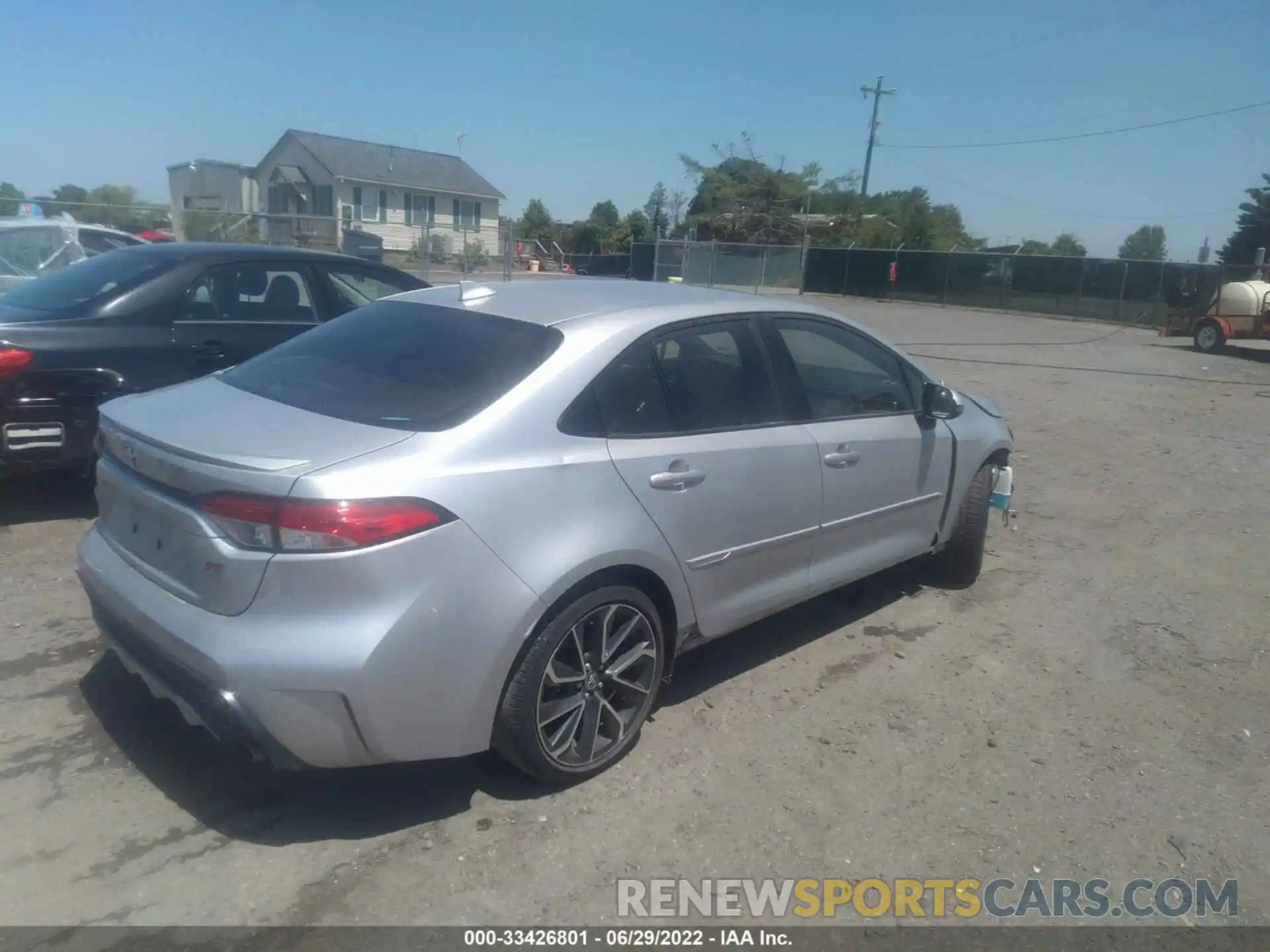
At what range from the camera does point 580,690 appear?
340cm

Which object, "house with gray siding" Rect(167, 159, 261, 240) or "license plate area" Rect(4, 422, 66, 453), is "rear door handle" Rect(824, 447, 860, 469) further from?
"house with gray siding" Rect(167, 159, 261, 240)

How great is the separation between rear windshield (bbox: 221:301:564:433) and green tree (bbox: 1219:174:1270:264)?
55.4 meters

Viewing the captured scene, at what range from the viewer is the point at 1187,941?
2922 millimetres

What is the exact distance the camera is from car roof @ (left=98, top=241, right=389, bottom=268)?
628cm

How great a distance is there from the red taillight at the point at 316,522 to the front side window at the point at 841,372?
2.07m

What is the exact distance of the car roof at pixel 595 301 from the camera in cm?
386

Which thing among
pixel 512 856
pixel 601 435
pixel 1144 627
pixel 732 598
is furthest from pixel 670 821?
pixel 1144 627

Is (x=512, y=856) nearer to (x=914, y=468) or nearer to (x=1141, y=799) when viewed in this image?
(x=1141, y=799)

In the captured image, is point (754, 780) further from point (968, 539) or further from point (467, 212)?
point (467, 212)

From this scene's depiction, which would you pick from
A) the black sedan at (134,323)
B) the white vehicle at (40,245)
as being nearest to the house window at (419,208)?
the white vehicle at (40,245)

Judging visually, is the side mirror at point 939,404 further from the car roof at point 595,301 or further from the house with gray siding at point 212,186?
the house with gray siding at point 212,186

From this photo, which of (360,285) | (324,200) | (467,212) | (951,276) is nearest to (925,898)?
(360,285)

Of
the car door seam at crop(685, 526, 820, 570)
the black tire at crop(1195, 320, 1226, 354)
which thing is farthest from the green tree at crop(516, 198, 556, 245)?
the car door seam at crop(685, 526, 820, 570)

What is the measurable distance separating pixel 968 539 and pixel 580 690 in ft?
9.62
